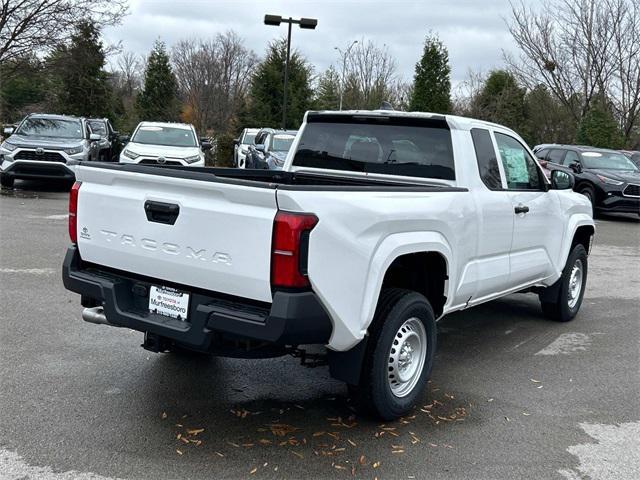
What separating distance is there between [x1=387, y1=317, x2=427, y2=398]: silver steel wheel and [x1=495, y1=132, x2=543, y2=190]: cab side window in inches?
72.0

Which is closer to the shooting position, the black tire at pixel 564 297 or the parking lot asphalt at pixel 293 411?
the parking lot asphalt at pixel 293 411

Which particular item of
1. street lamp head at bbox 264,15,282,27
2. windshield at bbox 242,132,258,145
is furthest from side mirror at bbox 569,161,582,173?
street lamp head at bbox 264,15,282,27

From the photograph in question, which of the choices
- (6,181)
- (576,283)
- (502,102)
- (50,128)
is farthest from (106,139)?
(502,102)

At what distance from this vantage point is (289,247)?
335cm

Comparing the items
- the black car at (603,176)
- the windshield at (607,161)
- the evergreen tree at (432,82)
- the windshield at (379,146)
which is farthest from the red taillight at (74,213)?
the evergreen tree at (432,82)

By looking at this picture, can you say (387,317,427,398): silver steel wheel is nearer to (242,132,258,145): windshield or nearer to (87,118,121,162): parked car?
(87,118,121,162): parked car

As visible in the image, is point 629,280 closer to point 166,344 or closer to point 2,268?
point 166,344

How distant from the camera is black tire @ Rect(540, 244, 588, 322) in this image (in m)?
6.80

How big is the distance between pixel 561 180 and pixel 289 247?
3980 millimetres

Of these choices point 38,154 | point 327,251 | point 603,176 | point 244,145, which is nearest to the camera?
point 327,251

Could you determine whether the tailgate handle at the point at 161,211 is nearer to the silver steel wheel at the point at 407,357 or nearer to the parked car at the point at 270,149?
the silver steel wheel at the point at 407,357

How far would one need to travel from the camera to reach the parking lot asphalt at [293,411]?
3.60 meters

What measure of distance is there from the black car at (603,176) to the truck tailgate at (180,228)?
1400cm

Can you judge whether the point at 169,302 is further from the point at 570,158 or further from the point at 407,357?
the point at 570,158
